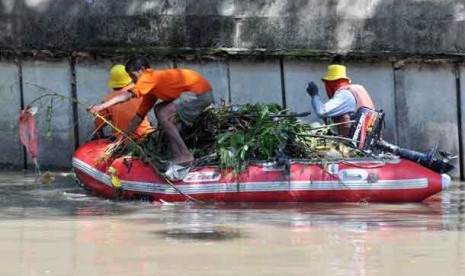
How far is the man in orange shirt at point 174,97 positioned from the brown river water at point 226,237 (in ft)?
2.30

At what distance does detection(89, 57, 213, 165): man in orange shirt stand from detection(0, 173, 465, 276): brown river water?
2.30ft

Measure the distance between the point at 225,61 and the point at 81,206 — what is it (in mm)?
3420

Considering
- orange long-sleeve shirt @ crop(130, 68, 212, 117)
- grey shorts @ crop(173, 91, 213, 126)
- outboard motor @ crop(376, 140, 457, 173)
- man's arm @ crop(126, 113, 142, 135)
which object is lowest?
outboard motor @ crop(376, 140, 457, 173)

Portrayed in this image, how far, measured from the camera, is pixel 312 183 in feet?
38.0

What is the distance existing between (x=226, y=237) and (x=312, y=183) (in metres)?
2.38

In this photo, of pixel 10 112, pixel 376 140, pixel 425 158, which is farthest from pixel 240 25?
pixel 10 112

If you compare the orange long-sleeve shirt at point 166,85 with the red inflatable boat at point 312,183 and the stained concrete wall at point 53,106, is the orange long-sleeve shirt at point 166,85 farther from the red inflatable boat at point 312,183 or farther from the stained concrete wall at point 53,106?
the stained concrete wall at point 53,106

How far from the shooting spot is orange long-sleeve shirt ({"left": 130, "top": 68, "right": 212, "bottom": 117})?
11.8m

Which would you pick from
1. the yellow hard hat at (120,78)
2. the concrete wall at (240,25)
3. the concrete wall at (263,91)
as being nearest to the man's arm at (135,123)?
the yellow hard hat at (120,78)

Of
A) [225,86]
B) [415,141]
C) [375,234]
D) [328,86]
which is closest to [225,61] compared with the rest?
[225,86]

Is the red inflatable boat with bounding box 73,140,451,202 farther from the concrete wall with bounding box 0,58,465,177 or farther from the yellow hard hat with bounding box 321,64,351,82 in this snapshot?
the concrete wall with bounding box 0,58,465,177

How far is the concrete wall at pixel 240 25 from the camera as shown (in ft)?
44.3

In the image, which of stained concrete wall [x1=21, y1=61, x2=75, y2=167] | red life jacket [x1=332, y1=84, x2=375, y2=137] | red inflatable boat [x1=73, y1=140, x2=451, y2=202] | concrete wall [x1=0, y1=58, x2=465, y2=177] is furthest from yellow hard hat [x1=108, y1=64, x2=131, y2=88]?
red life jacket [x1=332, y1=84, x2=375, y2=137]

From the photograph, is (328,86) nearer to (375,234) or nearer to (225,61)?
(225,61)
